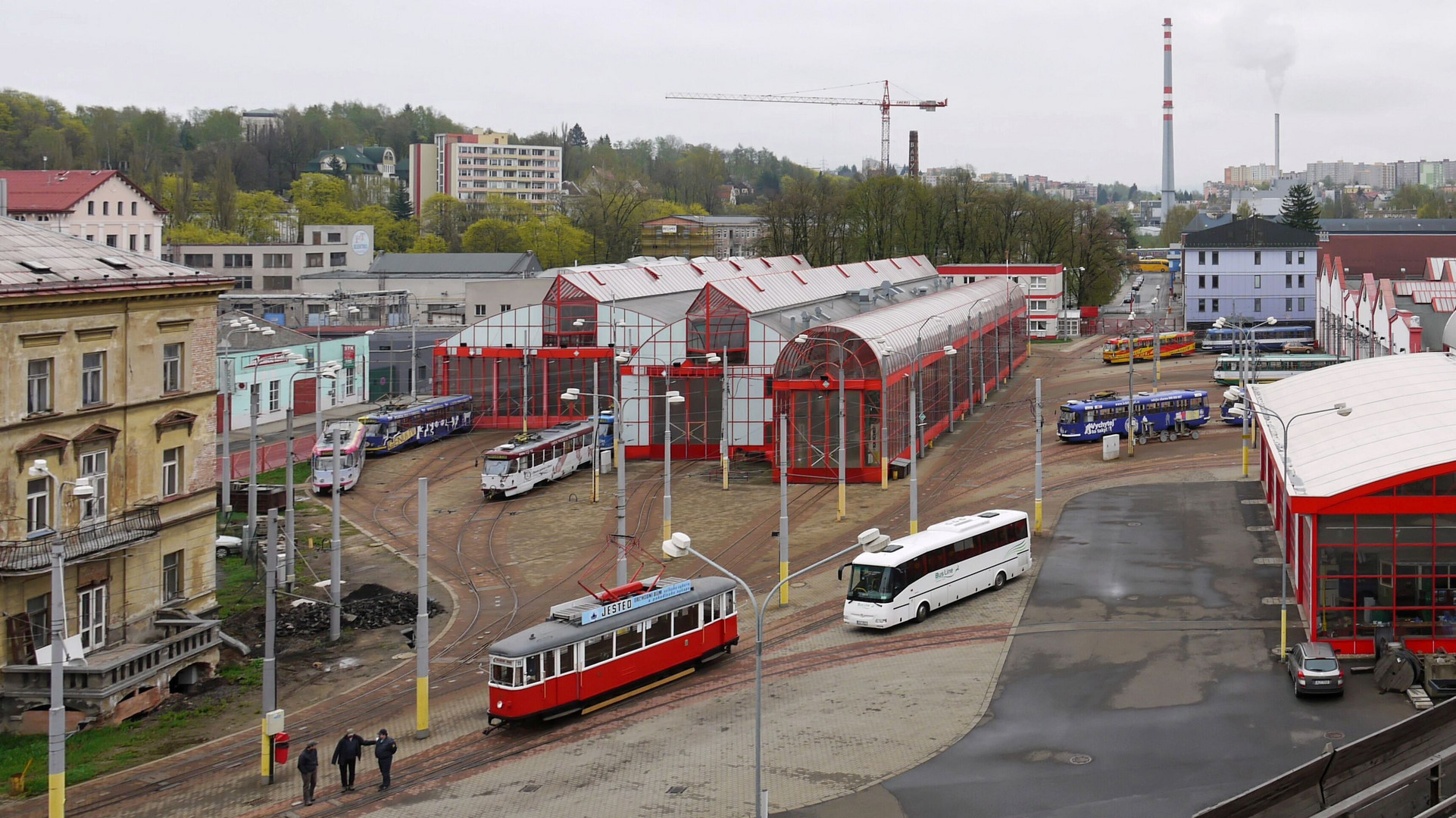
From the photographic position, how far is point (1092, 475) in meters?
57.0

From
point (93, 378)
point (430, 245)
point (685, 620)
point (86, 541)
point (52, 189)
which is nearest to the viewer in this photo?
point (86, 541)

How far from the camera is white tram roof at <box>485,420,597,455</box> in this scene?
55250mm

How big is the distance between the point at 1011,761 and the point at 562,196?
511 feet

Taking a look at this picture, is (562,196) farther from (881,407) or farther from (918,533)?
(918,533)

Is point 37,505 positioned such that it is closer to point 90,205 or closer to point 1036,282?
point 90,205

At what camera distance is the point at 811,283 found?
261 ft

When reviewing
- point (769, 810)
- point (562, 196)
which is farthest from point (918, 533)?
point (562, 196)

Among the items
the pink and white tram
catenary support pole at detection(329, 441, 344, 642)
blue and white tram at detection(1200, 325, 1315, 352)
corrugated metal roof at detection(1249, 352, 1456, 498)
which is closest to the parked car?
corrugated metal roof at detection(1249, 352, 1456, 498)

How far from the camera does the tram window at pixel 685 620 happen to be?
32.3 meters

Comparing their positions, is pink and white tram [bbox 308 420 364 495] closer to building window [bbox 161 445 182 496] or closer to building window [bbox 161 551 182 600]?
building window [bbox 161 445 182 496]

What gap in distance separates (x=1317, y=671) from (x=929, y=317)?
38680 mm

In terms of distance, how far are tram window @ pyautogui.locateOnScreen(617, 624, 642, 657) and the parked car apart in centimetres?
1386

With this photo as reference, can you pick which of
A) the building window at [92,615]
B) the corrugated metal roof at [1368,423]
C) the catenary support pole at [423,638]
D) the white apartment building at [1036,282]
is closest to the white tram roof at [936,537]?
the corrugated metal roof at [1368,423]

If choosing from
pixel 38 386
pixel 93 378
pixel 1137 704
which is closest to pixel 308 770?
pixel 38 386
